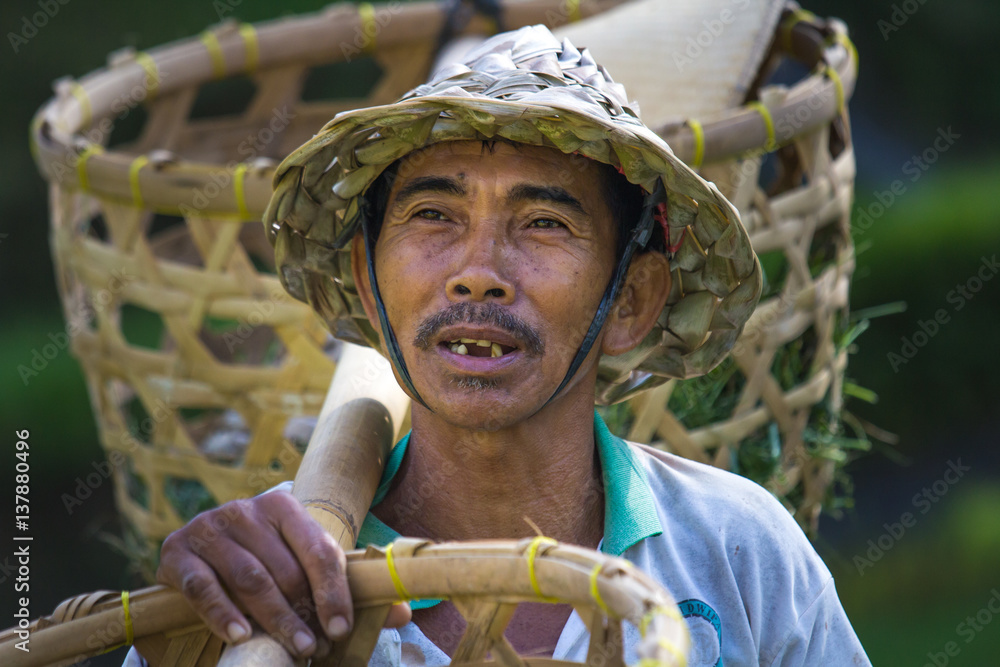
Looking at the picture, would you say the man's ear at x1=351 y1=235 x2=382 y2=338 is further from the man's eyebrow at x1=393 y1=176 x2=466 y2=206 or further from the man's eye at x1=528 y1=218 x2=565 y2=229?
the man's eye at x1=528 y1=218 x2=565 y2=229

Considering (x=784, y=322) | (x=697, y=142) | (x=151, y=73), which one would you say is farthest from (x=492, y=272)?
(x=151, y=73)

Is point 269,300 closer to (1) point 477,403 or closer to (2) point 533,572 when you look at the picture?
(1) point 477,403

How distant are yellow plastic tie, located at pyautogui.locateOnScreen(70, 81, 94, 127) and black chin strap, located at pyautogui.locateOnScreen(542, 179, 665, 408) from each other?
1.34m

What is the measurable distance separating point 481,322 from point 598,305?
165 mm

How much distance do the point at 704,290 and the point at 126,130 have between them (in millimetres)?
3170

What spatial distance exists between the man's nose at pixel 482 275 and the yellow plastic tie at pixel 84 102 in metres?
1.30

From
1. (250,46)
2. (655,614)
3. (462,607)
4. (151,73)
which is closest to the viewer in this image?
(655,614)

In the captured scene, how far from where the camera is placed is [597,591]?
0.84 meters

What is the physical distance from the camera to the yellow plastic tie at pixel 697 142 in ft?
5.37

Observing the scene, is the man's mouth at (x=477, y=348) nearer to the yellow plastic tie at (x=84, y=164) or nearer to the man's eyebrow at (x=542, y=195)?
the man's eyebrow at (x=542, y=195)

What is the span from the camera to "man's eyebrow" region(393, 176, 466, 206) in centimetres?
123

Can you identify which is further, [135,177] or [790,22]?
[790,22]

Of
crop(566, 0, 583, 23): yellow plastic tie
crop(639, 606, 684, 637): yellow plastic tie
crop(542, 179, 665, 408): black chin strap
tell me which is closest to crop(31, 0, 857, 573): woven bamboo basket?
crop(542, 179, 665, 408): black chin strap

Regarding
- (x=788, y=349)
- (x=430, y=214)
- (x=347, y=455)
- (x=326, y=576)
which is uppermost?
(x=430, y=214)
